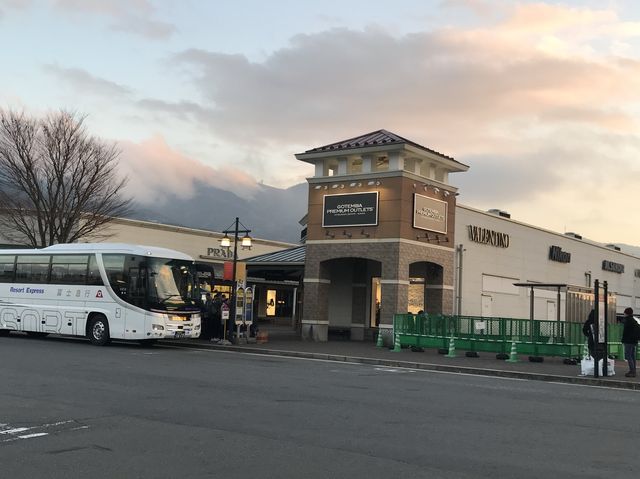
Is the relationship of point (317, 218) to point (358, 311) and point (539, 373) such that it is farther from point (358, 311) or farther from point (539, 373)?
point (539, 373)

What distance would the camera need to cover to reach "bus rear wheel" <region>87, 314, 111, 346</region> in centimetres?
2388

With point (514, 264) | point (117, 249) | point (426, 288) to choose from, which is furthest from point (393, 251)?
point (514, 264)

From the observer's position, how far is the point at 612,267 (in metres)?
50.3

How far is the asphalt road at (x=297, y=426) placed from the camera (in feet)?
22.9

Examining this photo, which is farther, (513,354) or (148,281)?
(148,281)

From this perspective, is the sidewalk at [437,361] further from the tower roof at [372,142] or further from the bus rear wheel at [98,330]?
the tower roof at [372,142]

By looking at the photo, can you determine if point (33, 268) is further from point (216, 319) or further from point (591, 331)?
point (591, 331)

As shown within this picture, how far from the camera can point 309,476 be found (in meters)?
6.53

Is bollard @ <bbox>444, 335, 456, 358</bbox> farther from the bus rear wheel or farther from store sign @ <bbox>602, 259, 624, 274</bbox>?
store sign @ <bbox>602, 259, 624, 274</bbox>

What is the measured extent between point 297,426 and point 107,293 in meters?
16.4

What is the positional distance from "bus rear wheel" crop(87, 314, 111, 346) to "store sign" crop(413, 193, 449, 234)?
507 inches

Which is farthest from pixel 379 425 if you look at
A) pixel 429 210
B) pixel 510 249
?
pixel 510 249

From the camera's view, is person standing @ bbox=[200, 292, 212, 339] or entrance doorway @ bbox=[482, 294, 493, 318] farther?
entrance doorway @ bbox=[482, 294, 493, 318]

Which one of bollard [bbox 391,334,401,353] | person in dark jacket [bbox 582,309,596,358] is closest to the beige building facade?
bollard [bbox 391,334,401,353]
